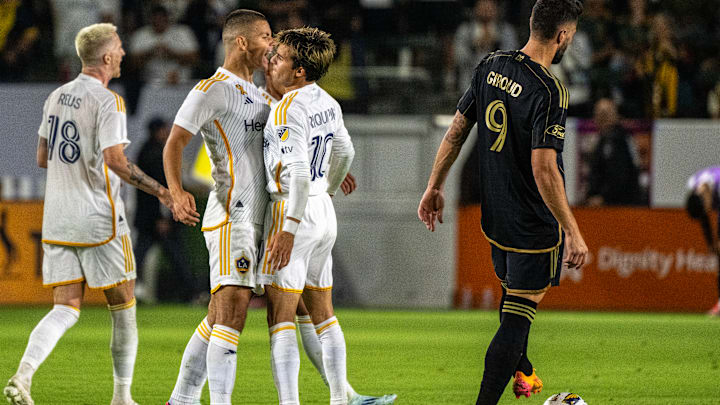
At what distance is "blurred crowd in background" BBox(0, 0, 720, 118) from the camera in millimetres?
15812

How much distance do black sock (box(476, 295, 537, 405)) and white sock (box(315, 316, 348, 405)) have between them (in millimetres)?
772

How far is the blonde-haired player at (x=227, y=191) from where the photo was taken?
518 centimetres

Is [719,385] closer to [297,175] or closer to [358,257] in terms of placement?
[297,175]

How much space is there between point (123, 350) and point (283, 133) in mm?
1811

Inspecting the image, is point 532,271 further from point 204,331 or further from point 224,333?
point 204,331

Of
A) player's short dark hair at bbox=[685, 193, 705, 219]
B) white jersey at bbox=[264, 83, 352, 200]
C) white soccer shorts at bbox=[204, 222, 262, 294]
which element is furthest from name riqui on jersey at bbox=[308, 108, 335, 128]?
player's short dark hair at bbox=[685, 193, 705, 219]

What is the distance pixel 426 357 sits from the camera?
29.3 feet

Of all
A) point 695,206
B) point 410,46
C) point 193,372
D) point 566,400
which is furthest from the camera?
point 410,46

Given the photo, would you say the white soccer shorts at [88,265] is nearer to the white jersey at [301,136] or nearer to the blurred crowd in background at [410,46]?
the white jersey at [301,136]

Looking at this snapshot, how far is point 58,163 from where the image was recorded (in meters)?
6.12

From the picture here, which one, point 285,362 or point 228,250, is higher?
point 228,250

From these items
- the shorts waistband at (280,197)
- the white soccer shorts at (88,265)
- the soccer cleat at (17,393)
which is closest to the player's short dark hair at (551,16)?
the shorts waistband at (280,197)

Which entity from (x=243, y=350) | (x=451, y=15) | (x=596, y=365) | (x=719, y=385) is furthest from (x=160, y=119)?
(x=719, y=385)

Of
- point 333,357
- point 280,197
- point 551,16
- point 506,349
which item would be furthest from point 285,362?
point 551,16
